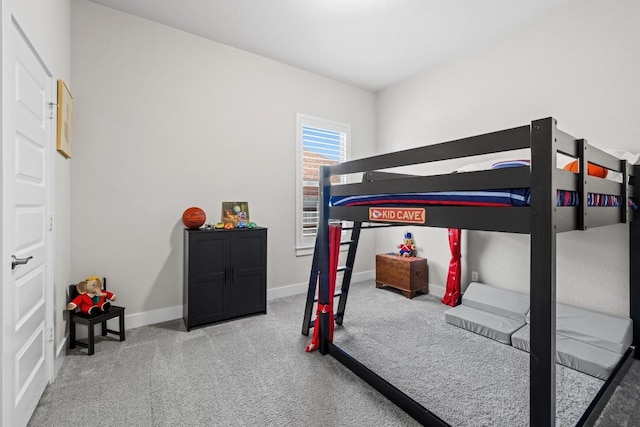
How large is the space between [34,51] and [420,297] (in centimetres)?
391

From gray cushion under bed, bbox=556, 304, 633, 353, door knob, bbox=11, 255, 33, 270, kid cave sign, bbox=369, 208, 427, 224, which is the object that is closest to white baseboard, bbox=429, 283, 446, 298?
gray cushion under bed, bbox=556, 304, 633, 353

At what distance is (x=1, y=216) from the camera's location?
121 centimetres

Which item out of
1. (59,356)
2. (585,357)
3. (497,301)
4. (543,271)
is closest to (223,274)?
(59,356)

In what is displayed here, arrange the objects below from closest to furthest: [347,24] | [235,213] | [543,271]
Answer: [543,271] < [347,24] < [235,213]

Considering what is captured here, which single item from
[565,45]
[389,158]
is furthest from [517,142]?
[565,45]

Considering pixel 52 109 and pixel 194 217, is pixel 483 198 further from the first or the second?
pixel 52 109

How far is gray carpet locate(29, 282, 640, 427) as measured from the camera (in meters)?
1.56

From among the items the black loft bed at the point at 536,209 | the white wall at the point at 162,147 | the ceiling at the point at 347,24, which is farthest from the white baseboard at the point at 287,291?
the ceiling at the point at 347,24

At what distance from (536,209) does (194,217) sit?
2.61 metres

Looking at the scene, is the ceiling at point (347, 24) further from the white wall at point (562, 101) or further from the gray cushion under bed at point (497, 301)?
the gray cushion under bed at point (497, 301)

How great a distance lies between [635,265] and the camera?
218cm

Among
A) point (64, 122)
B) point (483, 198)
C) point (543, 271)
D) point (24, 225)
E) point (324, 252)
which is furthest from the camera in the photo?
point (324, 252)

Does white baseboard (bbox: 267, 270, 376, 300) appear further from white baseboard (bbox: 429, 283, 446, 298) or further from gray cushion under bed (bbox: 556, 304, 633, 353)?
gray cushion under bed (bbox: 556, 304, 633, 353)

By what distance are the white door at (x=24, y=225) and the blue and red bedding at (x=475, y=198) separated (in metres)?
1.75
